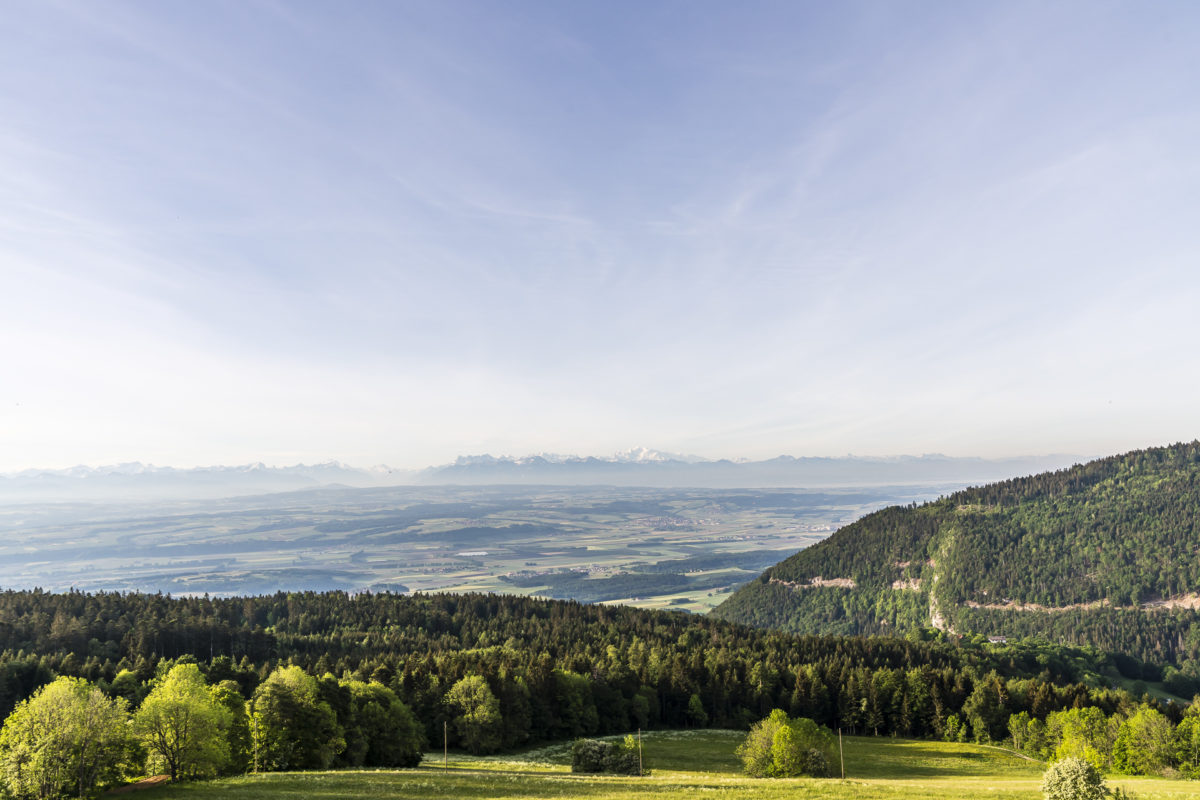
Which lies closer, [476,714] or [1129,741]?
[1129,741]

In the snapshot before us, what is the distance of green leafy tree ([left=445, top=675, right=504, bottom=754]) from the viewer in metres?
89.5

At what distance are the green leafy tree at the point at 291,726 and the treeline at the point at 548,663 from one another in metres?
10.3

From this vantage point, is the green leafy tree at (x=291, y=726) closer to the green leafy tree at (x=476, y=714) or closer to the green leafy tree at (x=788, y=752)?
the green leafy tree at (x=476, y=714)

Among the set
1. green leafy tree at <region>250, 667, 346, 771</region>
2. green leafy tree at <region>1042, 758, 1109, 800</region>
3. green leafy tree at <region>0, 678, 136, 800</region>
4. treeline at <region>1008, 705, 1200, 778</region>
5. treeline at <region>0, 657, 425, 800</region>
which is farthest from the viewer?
treeline at <region>1008, 705, 1200, 778</region>

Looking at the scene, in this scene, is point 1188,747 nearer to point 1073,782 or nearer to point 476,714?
point 1073,782

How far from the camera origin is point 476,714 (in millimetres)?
90062

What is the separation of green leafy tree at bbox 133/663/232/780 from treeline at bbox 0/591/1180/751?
26.8 meters

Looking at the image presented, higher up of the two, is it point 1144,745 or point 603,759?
point 603,759

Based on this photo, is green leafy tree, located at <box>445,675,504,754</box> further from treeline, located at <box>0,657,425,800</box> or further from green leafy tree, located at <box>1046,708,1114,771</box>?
green leafy tree, located at <box>1046,708,1114,771</box>

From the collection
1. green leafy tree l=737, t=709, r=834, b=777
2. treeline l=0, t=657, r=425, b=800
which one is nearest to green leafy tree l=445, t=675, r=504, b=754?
treeline l=0, t=657, r=425, b=800

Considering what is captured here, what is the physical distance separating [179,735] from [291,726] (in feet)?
53.7

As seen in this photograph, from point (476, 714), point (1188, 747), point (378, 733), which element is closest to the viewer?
point (378, 733)

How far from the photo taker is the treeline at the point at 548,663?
99312mm

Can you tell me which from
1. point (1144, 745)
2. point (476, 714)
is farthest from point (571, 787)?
point (1144, 745)
